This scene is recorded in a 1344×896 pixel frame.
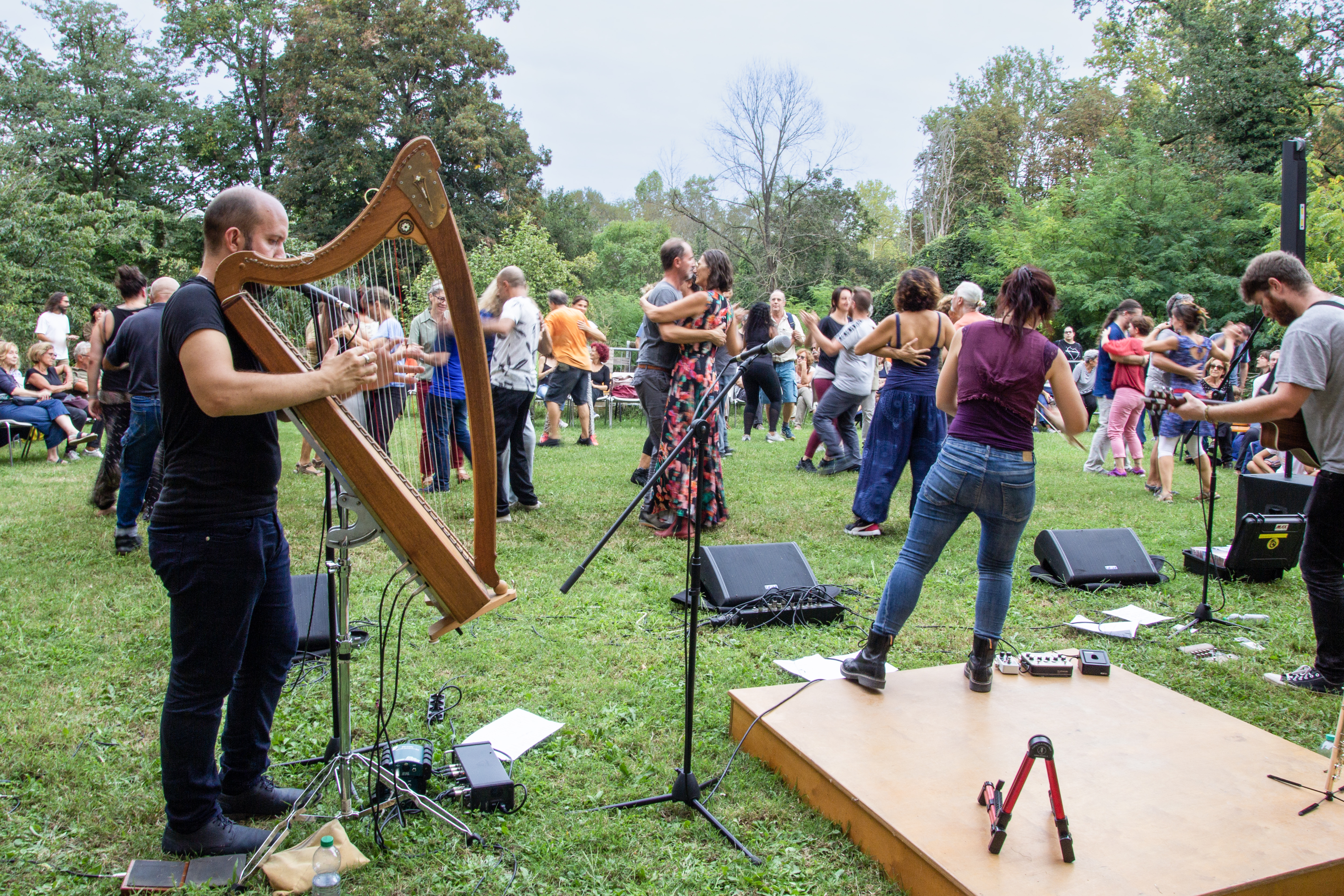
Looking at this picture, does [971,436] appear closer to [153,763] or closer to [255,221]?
[255,221]

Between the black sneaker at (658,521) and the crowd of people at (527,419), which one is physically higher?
the crowd of people at (527,419)

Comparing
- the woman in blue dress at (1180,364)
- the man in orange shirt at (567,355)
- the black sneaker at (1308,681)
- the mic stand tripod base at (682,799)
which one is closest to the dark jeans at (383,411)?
the mic stand tripod base at (682,799)

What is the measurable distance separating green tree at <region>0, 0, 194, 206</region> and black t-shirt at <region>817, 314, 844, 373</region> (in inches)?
985

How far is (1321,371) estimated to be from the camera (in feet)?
12.2

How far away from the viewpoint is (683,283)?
642 cm

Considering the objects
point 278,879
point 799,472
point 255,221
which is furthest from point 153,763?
point 799,472

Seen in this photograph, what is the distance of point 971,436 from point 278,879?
2.97 metres

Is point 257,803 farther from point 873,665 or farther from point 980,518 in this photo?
point 980,518

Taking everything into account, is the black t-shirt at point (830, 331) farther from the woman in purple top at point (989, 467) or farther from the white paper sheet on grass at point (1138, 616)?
the woman in purple top at point (989, 467)

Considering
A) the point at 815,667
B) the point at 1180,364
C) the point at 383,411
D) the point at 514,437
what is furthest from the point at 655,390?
the point at 1180,364

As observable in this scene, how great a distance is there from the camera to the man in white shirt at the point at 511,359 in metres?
6.80

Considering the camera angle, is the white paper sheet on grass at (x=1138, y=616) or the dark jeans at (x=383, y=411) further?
the white paper sheet on grass at (x=1138, y=616)

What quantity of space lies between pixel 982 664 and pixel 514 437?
182 inches

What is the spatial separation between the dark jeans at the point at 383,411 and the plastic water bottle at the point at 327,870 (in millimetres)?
1196
